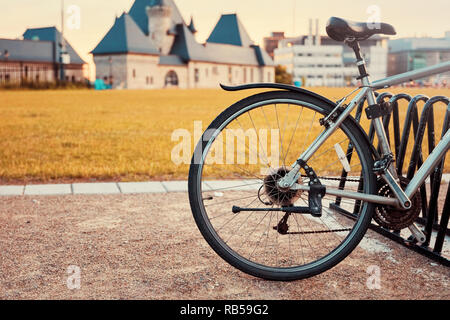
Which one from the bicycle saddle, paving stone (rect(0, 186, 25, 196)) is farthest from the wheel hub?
paving stone (rect(0, 186, 25, 196))

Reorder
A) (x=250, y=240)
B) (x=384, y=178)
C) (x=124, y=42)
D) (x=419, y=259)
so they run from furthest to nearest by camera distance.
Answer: (x=124, y=42), (x=250, y=240), (x=419, y=259), (x=384, y=178)

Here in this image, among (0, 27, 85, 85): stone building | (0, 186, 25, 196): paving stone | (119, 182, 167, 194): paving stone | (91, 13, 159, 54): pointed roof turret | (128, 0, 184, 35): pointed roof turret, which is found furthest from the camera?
(128, 0, 184, 35): pointed roof turret

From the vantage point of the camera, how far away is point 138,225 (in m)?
4.54

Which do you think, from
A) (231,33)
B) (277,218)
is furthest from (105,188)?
(231,33)

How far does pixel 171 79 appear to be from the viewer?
96.0 meters

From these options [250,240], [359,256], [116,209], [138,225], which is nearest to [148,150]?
[116,209]

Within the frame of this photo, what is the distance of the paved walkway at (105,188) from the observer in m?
5.86

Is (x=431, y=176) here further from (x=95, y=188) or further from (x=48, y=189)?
(x=48, y=189)

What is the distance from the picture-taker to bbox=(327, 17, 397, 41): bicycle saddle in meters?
3.03

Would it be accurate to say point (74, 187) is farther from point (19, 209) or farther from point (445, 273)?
point (445, 273)

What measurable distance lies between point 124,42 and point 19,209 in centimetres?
8626

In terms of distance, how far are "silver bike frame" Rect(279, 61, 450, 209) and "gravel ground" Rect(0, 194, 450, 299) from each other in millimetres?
524

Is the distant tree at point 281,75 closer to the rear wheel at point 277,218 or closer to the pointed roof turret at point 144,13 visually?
the pointed roof turret at point 144,13

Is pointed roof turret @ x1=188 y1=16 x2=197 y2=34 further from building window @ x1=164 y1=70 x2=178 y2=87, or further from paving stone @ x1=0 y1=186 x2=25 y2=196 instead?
paving stone @ x1=0 y1=186 x2=25 y2=196
